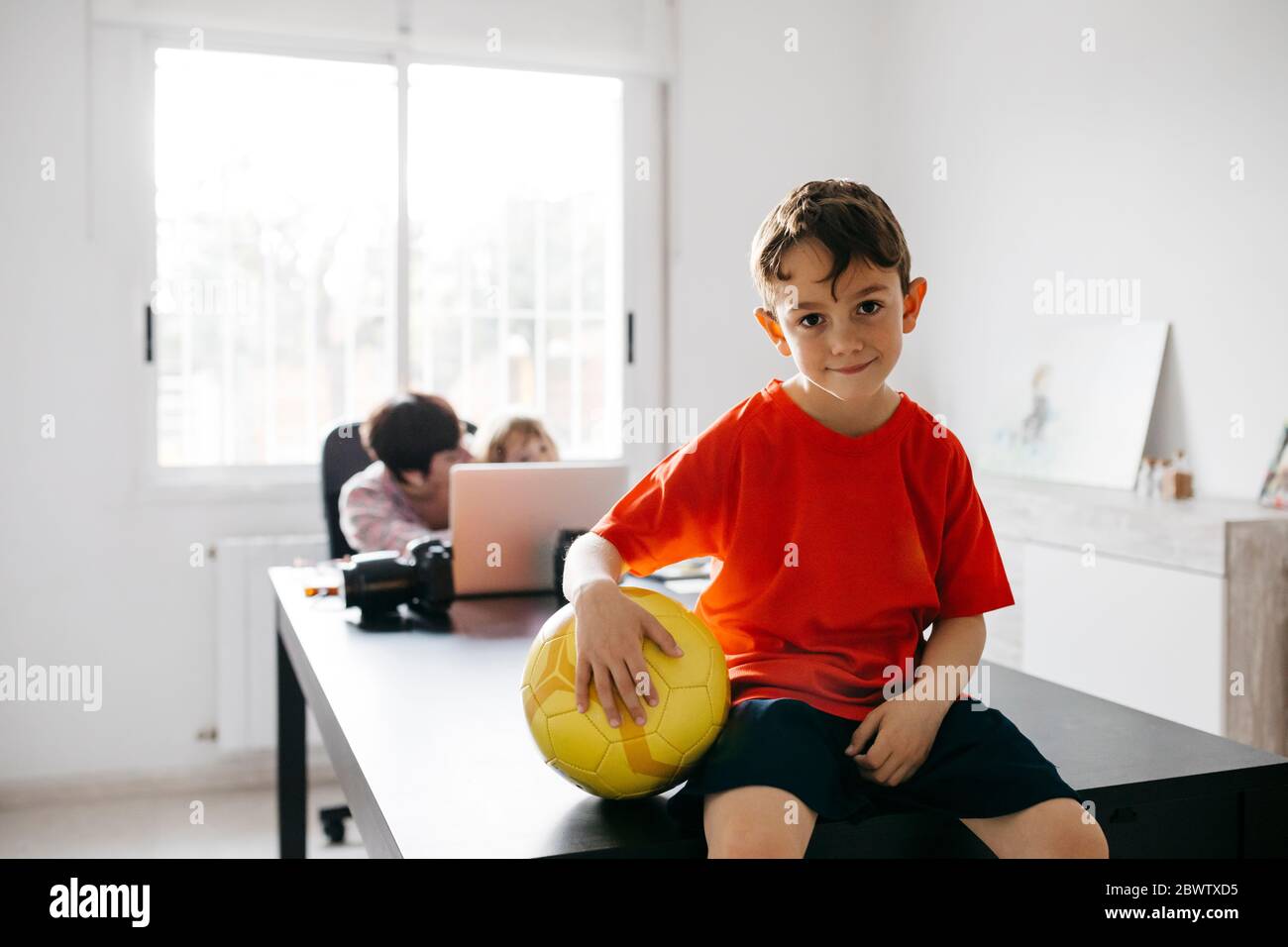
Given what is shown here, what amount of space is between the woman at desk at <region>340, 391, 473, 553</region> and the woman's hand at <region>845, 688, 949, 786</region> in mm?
1610

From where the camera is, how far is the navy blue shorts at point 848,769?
3.16 feet

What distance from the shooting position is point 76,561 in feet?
11.0

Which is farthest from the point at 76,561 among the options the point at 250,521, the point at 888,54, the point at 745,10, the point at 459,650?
the point at 888,54

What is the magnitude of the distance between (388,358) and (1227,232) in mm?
2431

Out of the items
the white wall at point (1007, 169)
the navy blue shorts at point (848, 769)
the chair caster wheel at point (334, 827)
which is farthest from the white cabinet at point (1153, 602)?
the chair caster wheel at point (334, 827)

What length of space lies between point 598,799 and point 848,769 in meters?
0.23

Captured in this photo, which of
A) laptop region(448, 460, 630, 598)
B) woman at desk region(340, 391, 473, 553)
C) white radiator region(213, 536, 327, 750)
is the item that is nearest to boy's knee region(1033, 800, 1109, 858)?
laptop region(448, 460, 630, 598)

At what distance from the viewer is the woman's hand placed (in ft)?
3.36

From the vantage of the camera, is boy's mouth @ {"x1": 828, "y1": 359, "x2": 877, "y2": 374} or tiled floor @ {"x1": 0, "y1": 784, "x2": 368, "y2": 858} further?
tiled floor @ {"x1": 0, "y1": 784, "x2": 368, "y2": 858}

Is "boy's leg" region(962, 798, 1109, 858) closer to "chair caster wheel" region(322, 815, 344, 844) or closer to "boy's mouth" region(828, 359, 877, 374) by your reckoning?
"boy's mouth" region(828, 359, 877, 374)

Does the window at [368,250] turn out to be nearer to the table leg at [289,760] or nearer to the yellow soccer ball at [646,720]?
the table leg at [289,760]

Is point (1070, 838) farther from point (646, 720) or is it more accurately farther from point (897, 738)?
point (646, 720)

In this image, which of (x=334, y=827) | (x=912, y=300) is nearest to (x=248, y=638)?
(x=334, y=827)

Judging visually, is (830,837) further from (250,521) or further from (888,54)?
(888,54)
